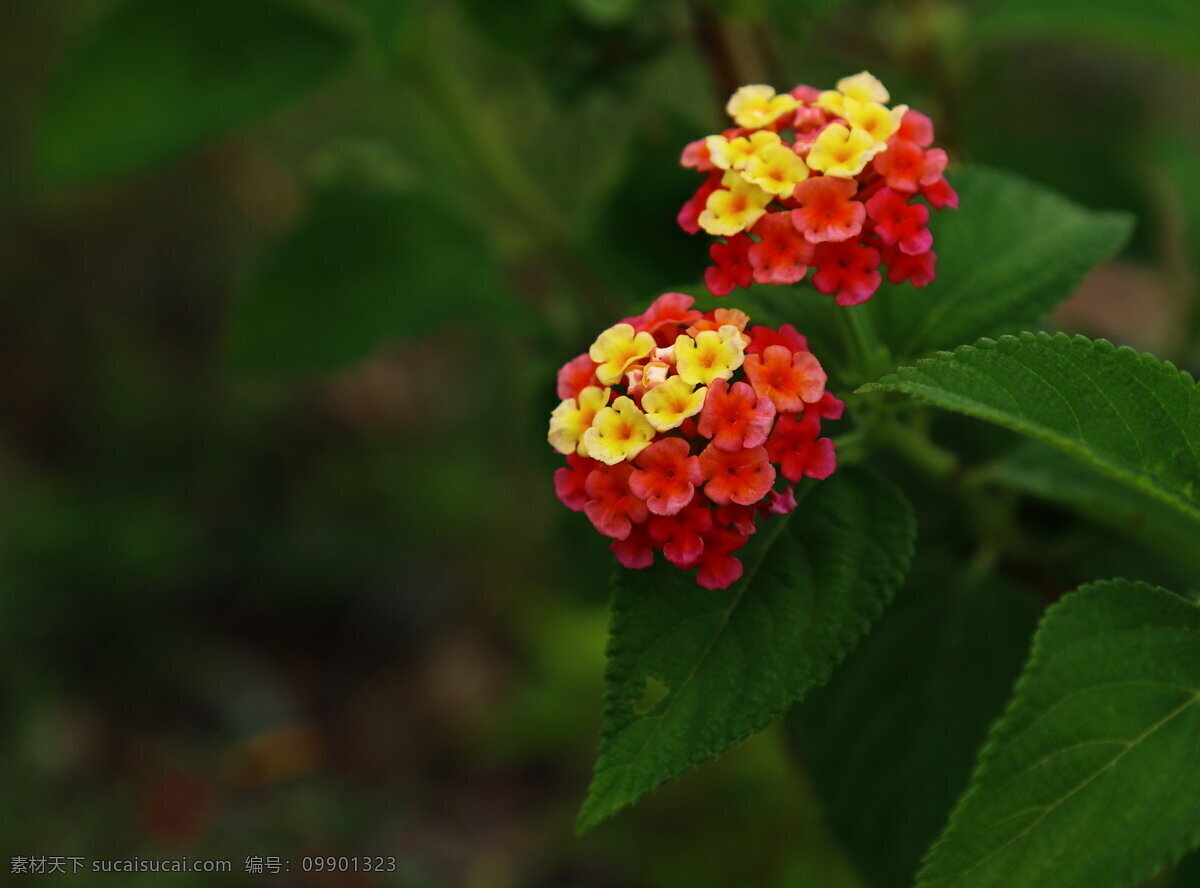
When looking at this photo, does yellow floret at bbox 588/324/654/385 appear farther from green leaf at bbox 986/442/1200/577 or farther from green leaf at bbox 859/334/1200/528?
green leaf at bbox 986/442/1200/577

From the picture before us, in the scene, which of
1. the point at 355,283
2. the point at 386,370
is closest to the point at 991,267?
the point at 355,283

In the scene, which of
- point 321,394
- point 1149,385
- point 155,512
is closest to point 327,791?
point 155,512

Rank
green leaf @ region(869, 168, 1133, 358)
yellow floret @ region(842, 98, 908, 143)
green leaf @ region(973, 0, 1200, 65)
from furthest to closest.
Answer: green leaf @ region(973, 0, 1200, 65) < green leaf @ region(869, 168, 1133, 358) < yellow floret @ region(842, 98, 908, 143)

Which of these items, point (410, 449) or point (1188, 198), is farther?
point (410, 449)

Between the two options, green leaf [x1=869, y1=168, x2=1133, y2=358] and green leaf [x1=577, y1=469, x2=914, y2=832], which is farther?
green leaf [x1=869, y1=168, x2=1133, y2=358]

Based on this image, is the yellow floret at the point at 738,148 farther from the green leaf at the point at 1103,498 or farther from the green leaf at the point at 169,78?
the green leaf at the point at 169,78

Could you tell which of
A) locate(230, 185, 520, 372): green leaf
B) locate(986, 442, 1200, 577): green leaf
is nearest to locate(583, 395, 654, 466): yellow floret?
locate(986, 442, 1200, 577): green leaf

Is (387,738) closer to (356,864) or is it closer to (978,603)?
(356,864)
